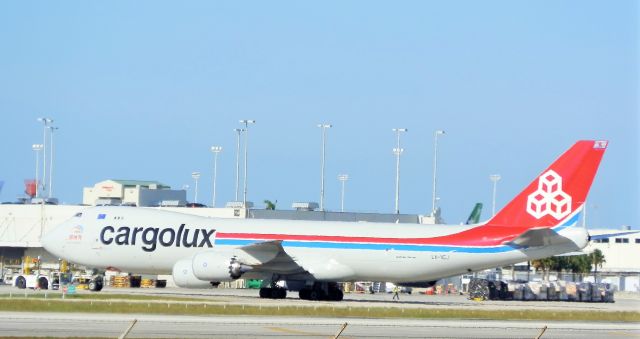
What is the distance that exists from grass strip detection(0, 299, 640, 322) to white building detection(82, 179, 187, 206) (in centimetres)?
6870

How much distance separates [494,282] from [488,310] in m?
21.8

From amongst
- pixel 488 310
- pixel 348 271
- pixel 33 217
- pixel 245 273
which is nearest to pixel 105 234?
pixel 245 273

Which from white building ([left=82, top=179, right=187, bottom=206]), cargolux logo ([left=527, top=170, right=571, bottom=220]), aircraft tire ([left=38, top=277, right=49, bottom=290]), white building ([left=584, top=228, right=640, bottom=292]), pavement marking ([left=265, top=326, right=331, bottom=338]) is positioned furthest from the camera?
white building ([left=584, top=228, right=640, bottom=292])

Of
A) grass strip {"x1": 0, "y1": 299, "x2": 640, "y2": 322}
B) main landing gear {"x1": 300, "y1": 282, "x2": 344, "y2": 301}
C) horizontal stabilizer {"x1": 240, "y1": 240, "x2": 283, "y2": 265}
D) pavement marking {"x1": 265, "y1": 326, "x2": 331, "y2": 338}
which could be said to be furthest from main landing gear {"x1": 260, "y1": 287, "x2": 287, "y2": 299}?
pavement marking {"x1": 265, "y1": 326, "x2": 331, "y2": 338}

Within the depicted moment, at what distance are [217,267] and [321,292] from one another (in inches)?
247

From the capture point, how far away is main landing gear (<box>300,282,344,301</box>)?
218 ft

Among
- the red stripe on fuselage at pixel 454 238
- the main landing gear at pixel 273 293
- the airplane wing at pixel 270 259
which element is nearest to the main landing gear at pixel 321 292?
the main landing gear at pixel 273 293

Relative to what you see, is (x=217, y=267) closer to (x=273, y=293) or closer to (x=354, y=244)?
(x=273, y=293)

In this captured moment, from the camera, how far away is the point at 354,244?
213 feet

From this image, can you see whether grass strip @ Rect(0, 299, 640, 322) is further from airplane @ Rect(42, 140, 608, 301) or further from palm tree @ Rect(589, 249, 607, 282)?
palm tree @ Rect(589, 249, 607, 282)

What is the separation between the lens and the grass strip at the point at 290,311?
5094 centimetres

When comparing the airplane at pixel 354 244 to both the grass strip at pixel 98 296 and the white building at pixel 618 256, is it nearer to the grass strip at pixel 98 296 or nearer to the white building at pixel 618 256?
the grass strip at pixel 98 296

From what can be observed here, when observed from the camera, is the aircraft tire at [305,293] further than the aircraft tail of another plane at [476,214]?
No

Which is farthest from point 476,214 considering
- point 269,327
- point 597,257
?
point 269,327
